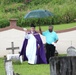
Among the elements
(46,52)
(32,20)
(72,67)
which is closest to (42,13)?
(46,52)

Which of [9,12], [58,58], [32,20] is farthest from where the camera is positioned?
[9,12]

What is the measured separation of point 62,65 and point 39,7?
2890cm

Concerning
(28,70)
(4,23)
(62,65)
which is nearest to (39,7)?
(4,23)

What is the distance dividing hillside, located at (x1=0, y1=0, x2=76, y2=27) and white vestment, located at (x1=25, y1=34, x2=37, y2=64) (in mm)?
14060

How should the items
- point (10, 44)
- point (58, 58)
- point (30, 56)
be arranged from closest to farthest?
point (58, 58), point (30, 56), point (10, 44)

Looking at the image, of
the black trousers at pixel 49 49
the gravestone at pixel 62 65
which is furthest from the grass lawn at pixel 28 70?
the gravestone at pixel 62 65

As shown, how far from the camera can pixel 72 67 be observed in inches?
271

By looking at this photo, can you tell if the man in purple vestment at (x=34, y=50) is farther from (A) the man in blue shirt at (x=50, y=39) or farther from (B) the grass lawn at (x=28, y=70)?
(B) the grass lawn at (x=28, y=70)

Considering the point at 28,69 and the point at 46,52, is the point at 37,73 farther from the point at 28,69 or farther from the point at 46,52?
the point at 46,52

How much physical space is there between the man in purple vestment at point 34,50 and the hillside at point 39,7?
14.0 meters

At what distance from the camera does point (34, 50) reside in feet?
54.5

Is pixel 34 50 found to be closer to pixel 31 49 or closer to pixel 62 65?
pixel 31 49

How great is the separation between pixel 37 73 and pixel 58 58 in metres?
6.45

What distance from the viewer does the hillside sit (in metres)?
31.2
